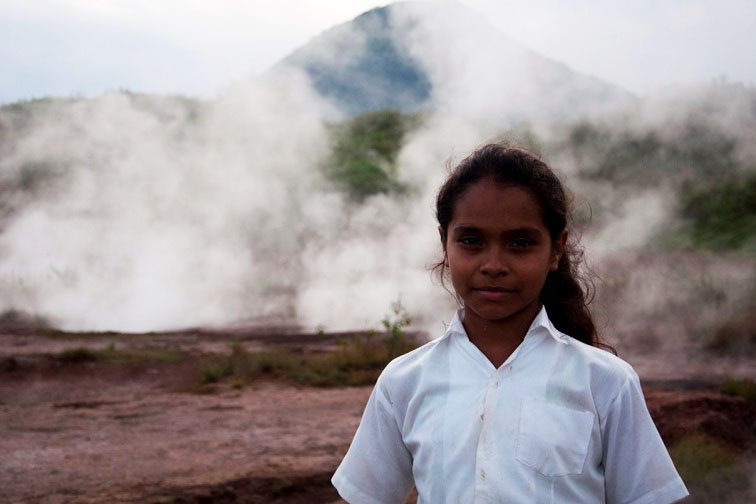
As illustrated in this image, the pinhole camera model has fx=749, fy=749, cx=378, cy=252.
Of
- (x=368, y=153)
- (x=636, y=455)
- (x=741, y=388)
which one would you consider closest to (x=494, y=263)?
(x=636, y=455)

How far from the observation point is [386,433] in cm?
144

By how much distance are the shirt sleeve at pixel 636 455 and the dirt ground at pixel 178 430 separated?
10.9ft

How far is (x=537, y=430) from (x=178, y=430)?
16.3 ft

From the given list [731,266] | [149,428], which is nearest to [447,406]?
[149,428]

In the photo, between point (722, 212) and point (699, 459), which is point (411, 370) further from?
point (722, 212)

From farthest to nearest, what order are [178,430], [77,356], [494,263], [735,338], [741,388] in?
1. [77,356]
2. [735,338]
3. [741,388]
4. [178,430]
5. [494,263]

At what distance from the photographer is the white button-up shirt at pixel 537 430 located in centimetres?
126

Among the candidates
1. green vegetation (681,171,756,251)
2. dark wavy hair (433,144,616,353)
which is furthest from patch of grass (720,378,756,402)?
dark wavy hair (433,144,616,353)

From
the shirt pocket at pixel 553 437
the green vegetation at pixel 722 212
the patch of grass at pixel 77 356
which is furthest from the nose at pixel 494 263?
the green vegetation at pixel 722 212

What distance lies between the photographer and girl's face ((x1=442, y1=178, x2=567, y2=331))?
1388 mm

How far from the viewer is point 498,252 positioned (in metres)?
1.39

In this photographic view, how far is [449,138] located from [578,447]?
633 inches

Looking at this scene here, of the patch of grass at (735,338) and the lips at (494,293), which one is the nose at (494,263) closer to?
the lips at (494,293)

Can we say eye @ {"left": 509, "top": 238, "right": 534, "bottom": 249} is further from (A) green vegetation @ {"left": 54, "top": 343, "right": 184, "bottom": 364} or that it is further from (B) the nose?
(A) green vegetation @ {"left": 54, "top": 343, "right": 184, "bottom": 364}
